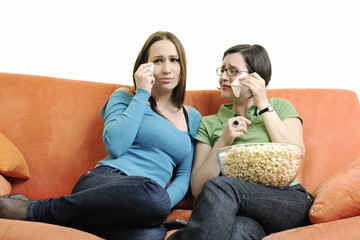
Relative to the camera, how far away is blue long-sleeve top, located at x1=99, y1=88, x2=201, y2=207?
1.63 metres

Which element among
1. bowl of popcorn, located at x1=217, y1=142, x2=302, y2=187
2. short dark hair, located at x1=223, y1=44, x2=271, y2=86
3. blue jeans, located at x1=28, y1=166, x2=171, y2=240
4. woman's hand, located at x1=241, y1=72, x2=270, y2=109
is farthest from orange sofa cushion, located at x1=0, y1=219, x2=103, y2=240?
short dark hair, located at x1=223, y1=44, x2=271, y2=86

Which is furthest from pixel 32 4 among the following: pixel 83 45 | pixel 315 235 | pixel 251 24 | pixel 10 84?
pixel 315 235

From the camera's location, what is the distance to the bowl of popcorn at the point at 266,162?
4.42 feet

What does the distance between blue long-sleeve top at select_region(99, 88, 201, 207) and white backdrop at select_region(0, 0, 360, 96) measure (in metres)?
0.79

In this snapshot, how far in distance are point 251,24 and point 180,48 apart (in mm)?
785

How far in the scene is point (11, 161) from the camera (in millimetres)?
1712

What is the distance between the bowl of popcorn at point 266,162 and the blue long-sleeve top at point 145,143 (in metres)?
0.38

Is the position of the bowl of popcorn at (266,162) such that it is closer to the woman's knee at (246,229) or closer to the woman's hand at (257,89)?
the woman's knee at (246,229)

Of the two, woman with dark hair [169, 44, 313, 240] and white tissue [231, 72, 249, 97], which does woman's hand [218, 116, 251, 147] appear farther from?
white tissue [231, 72, 249, 97]

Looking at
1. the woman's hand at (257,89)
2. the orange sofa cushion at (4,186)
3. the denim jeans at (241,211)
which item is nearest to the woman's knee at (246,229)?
the denim jeans at (241,211)

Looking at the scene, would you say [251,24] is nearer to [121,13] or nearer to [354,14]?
[354,14]

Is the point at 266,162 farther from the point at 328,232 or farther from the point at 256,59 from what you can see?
the point at 256,59

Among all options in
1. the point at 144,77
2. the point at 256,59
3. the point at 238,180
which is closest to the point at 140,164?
the point at 144,77

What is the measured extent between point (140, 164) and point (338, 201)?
77 centimetres
